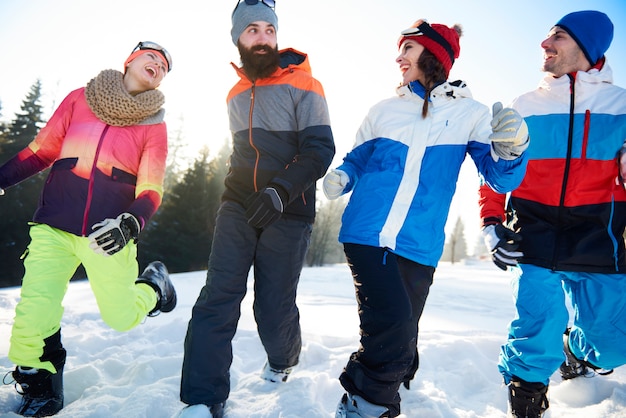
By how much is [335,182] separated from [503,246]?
1.13 metres

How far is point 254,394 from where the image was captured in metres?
2.53

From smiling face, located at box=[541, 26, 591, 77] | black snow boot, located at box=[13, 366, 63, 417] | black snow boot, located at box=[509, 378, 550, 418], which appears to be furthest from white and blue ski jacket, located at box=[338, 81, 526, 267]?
black snow boot, located at box=[13, 366, 63, 417]

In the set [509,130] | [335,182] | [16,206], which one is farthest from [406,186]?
[16,206]

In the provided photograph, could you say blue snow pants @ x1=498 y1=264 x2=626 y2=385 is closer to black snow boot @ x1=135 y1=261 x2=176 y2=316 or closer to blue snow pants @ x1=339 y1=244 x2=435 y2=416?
blue snow pants @ x1=339 y1=244 x2=435 y2=416

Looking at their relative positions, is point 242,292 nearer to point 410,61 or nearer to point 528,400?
point 528,400

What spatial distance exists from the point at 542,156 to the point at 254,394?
2.58 metres

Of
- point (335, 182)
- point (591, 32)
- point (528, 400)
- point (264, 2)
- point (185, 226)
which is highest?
point (264, 2)

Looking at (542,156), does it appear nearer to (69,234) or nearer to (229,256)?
(229,256)

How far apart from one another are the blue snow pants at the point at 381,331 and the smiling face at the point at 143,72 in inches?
87.4

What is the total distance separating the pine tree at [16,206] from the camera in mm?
20734

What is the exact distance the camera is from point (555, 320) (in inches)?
88.3

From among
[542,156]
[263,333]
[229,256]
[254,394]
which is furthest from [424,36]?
[254,394]

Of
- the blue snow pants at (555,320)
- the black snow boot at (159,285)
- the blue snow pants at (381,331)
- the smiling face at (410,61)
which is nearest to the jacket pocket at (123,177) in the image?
the black snow boot at (159,285)

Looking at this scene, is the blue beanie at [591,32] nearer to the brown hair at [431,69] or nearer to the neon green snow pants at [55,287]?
the brown hair at [431,69]
